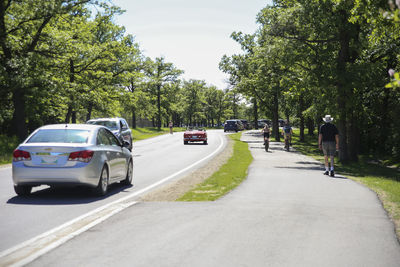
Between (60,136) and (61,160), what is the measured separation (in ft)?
2.38

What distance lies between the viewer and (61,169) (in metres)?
9.14

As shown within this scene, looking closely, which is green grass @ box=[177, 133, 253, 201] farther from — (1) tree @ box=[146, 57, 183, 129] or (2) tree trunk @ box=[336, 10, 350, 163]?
(1) tree @ box=[146, 57, 183, 129]

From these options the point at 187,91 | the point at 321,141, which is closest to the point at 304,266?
the point at 321,141

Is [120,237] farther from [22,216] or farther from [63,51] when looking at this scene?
[63,51]

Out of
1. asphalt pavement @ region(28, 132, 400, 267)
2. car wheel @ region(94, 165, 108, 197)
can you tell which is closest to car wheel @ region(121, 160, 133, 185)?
car wheel @ region(94, 165, 108, 197)

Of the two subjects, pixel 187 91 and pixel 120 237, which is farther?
pixel 187 91

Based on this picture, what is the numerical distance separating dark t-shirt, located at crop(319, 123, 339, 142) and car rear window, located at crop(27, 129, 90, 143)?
8314mm

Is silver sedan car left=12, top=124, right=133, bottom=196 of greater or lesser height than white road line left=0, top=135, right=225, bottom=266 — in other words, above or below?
above

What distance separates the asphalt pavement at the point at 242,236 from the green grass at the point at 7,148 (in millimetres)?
13933

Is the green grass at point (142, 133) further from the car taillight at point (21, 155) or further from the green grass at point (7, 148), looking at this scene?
the car taillight at point (21, 155)

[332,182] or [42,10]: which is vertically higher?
[42,10]

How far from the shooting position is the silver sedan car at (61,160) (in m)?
9.13

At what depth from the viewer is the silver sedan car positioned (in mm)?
9133

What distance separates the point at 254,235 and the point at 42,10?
71.6ft
